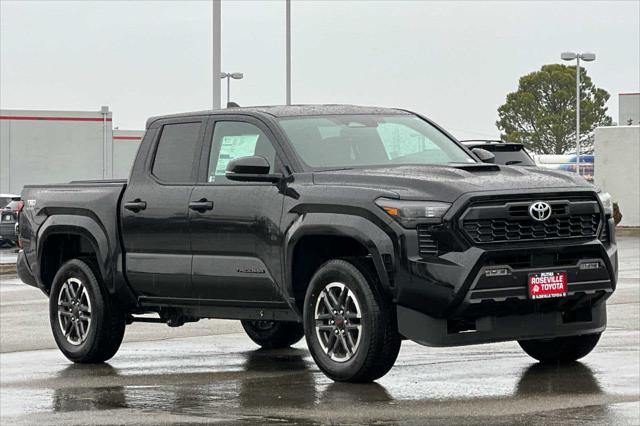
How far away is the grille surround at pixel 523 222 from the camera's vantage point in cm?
1014

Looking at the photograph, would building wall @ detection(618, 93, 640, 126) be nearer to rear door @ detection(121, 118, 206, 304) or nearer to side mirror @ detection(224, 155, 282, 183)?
rear door @ detection(121, 118, 206, 304)

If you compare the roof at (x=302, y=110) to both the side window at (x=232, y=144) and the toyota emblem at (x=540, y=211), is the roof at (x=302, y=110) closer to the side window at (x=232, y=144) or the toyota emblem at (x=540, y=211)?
the side window at (x=232, y=144)

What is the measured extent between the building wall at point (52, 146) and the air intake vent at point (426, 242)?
51.4m

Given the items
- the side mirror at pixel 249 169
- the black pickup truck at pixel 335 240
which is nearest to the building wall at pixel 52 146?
the black pickup truck at pixel 335 240

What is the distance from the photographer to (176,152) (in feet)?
40.4

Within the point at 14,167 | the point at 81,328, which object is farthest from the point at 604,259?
the point at 14,167

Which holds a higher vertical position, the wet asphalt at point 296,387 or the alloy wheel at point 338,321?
the alloy wheel at point 338,321

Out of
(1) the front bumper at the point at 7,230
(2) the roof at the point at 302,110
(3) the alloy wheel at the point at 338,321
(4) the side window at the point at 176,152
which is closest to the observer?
(3) the alloy wheel at the point at 338,321

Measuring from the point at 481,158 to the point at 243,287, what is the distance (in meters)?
2.26

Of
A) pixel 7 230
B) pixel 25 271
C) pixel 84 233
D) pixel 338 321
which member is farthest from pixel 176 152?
pixel 7 230

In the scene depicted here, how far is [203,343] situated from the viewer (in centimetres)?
1427

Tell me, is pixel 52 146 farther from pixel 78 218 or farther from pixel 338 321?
pixel 338 321

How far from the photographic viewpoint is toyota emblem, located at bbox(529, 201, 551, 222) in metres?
10.3

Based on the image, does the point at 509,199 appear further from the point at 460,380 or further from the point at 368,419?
the point at 368,419
